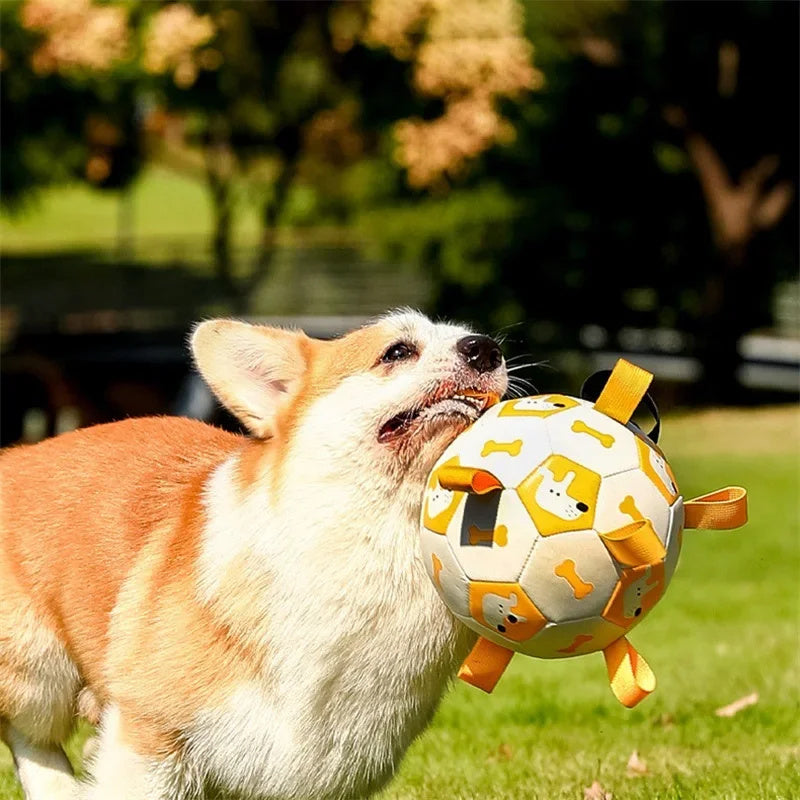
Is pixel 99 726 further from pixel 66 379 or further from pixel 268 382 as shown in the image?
pixel 66 379

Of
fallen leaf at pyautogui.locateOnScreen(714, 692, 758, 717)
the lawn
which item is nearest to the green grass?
the lawn

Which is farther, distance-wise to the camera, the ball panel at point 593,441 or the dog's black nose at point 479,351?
the dog's black nose at point 479,351

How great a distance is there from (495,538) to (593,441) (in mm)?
382

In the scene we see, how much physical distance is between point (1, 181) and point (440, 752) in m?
19.8

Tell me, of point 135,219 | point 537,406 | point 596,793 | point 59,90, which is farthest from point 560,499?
point 135,219

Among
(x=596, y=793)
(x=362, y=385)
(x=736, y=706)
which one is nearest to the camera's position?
(x=362, y=385)

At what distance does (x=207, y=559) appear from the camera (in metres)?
4.41

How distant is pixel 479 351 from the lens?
427 centimetres

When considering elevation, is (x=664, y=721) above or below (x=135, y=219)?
above

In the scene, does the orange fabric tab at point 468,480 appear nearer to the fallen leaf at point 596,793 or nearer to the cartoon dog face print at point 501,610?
the cartoon dog face print at point 501,610

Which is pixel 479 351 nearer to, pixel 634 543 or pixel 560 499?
pixel 560 499

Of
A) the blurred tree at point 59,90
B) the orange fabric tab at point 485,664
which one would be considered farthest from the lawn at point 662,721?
the blurred tree at point 59,90

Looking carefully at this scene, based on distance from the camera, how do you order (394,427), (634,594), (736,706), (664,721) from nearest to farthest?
1. (634,594)
2. (394,427)
3. (664,721)
4. (736,706)

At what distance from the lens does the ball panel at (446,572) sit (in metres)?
3.95
